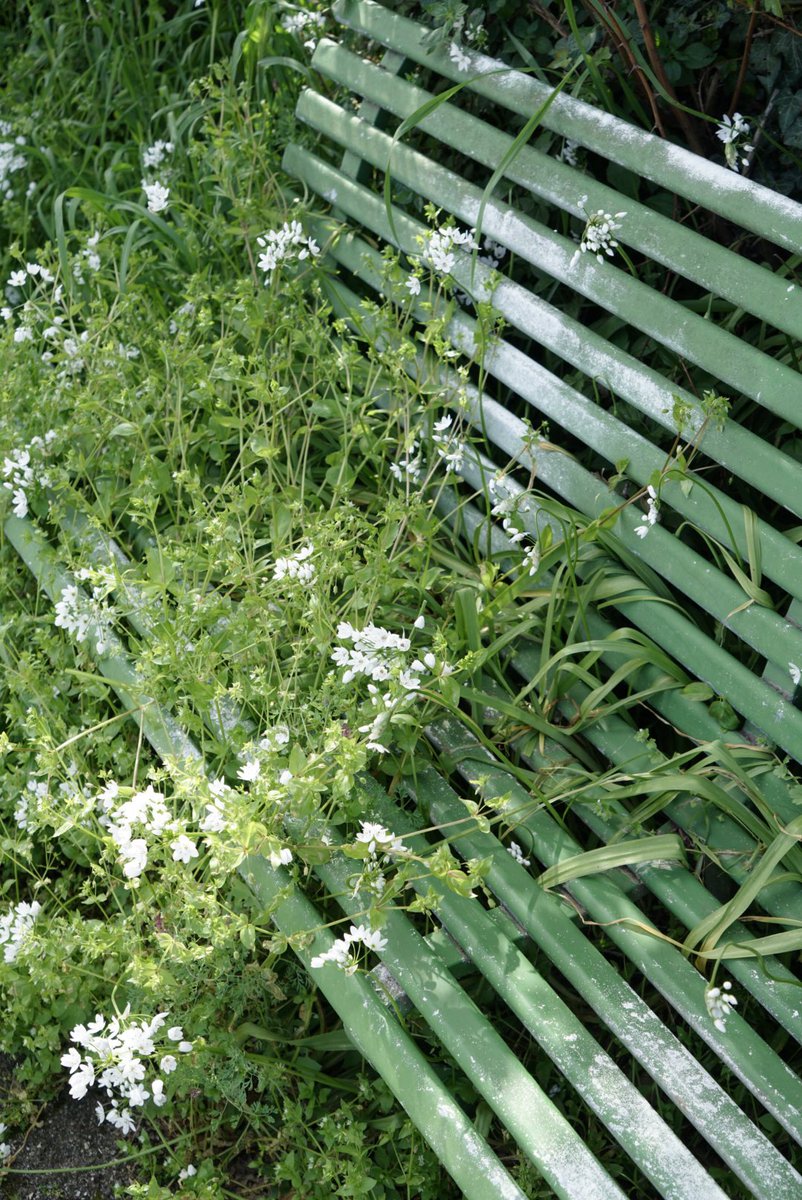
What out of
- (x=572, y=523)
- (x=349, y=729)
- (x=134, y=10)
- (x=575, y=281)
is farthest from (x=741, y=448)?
(x=134, y=10)

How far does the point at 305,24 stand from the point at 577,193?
1.19m

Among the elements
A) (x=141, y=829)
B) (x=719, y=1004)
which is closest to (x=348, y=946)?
(x=141, y=829)

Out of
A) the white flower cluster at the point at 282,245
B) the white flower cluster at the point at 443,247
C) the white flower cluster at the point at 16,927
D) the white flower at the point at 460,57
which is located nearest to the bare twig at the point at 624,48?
the white flower at the point at 460,57

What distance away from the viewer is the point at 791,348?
221 cm

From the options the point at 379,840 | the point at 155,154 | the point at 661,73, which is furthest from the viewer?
the point at 155,154

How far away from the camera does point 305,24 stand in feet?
10.1

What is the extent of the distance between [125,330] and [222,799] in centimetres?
144

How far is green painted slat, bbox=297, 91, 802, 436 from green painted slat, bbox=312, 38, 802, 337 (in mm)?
55

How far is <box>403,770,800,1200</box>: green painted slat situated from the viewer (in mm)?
1582

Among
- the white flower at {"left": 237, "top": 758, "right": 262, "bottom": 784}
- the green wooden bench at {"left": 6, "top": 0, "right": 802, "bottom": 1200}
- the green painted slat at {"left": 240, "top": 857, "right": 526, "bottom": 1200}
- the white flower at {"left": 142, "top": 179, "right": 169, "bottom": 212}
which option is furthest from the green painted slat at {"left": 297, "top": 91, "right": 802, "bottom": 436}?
the green painted slat at {"left": 240, "top": 857, "right": 526, "bottom": 1200}

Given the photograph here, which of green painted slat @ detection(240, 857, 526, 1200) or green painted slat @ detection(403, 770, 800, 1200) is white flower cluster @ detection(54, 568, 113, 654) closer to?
green painted slat @ detection(240, 857, 526, 1200)

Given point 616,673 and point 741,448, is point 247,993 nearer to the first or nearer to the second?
point 616,673

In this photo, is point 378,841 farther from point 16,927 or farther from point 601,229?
point 601,229

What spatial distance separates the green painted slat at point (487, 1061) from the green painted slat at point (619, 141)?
1186mm
